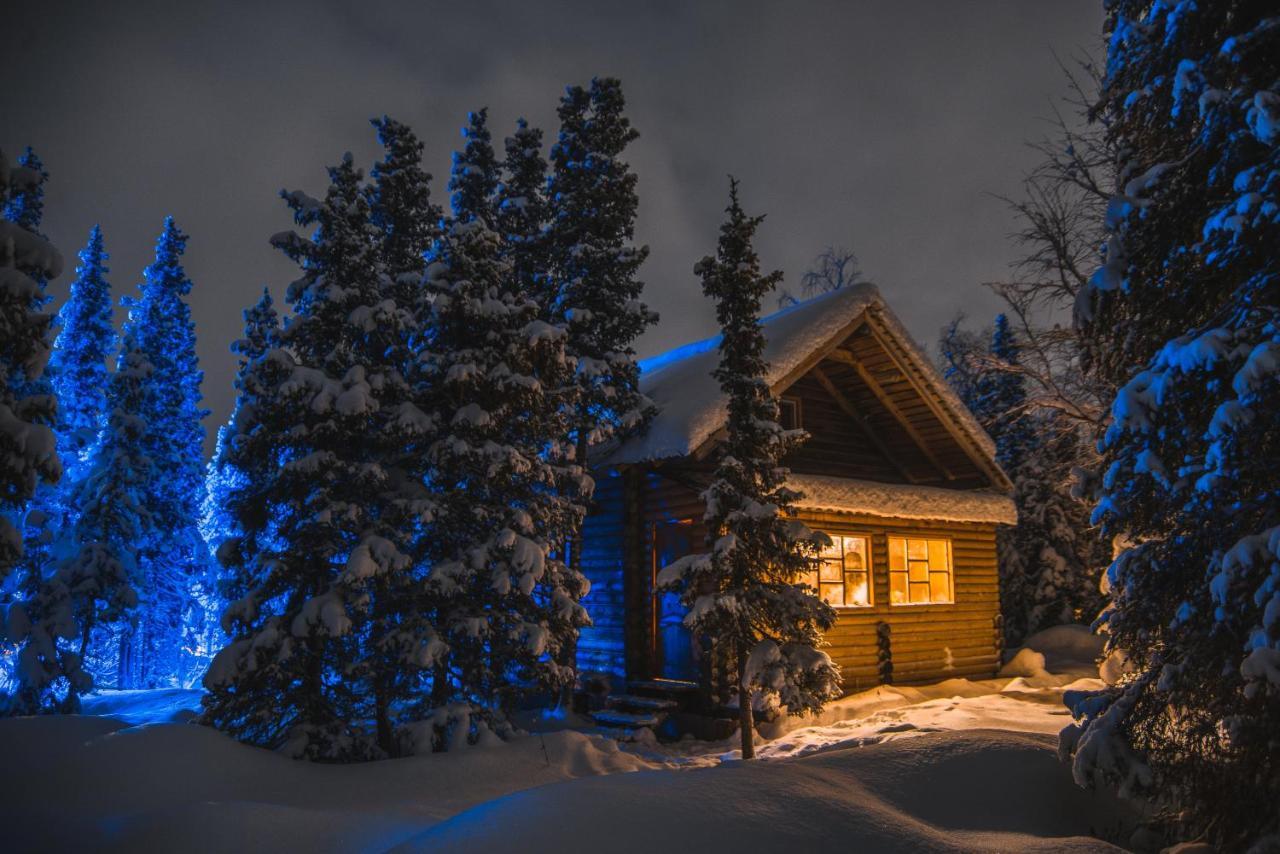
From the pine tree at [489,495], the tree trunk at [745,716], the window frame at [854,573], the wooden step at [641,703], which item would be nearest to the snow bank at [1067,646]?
the window frame at [854,573]

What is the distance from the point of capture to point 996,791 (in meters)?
6.63

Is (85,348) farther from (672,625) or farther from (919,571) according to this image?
(919,571)

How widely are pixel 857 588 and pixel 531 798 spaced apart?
44.6 ft

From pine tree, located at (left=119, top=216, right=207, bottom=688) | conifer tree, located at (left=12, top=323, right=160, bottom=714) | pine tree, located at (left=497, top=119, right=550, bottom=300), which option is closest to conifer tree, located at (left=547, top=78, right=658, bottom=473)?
pine tree, located at (left=497, top=119, right=550, bottom=300)

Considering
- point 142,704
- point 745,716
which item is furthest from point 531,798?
point 142,704

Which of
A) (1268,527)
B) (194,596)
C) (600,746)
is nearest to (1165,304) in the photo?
(1268,527)

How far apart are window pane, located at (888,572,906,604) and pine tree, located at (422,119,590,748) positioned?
29.7ft

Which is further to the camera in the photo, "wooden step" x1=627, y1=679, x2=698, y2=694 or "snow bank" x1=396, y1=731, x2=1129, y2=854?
"wooden step" x1=627, y1=679, x2=698, y2=694

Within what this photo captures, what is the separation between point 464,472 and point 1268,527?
9641 millimetres

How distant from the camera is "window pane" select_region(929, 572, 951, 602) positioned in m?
19.4

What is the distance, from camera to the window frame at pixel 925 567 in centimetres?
1833

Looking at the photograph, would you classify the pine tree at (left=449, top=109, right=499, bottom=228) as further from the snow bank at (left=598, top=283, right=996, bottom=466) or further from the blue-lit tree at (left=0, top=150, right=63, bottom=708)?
the blue-lit tree at (left=0, top=150, right=63, bottom=708)

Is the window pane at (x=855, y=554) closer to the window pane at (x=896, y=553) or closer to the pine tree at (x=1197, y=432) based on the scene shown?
the window pane at (x=896, y=553)

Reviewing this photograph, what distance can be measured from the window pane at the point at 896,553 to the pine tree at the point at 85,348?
24.2m
